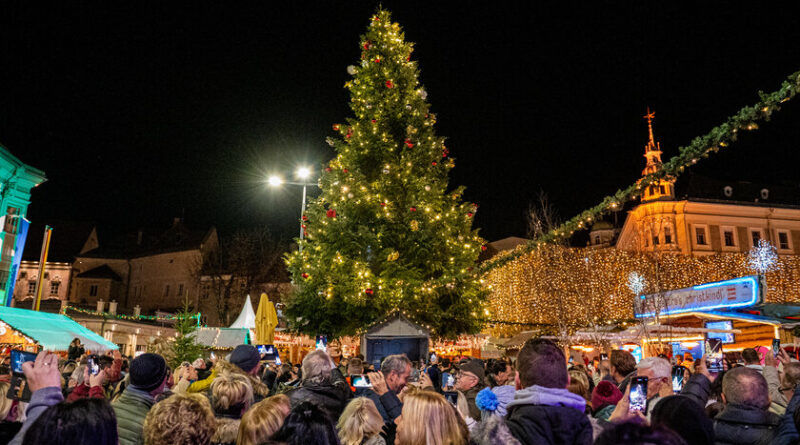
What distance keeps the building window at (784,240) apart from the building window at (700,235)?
750cm

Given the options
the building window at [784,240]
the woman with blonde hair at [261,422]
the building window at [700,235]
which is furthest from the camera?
the building window at [784,240]

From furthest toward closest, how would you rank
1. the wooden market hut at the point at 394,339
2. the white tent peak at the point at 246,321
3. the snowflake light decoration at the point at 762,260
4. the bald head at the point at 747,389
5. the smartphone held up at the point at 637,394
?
the snowflake light decoration at the point at 762,260 < the white tent peak at the point at 246,321 < the wooden market hut at the point at 394,339 < the bald head at the point at 747,389 < the smartphone held up at the point at 637,394

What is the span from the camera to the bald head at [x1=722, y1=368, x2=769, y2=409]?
438cm

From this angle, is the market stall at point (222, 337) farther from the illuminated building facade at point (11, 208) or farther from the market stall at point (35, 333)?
the illuminated building facade at point (11, 208)

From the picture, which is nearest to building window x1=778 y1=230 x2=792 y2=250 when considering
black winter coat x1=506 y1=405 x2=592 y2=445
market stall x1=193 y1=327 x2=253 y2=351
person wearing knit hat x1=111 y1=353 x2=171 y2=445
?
market stall x1=193 y1=327 x2=253 y2=351

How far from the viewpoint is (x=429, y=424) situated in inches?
135

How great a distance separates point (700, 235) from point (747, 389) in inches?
1943

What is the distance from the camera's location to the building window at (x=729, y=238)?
4831cm

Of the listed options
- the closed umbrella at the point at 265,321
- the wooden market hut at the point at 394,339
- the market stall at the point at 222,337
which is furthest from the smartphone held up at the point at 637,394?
the market stall at the point at 222,337

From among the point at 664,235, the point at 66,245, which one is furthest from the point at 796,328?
the point at 66,245

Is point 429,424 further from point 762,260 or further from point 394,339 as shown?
point 762,260

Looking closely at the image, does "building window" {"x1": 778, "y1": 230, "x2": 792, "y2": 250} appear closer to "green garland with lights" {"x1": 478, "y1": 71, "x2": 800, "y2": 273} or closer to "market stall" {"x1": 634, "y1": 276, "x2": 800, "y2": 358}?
"market stall" {"x1": 634, "y1": 276, "x2": 800, "y2": 358}

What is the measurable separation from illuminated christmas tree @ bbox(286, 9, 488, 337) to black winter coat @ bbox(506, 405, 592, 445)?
13492 millimetres

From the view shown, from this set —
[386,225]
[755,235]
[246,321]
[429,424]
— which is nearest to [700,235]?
[755,235]
